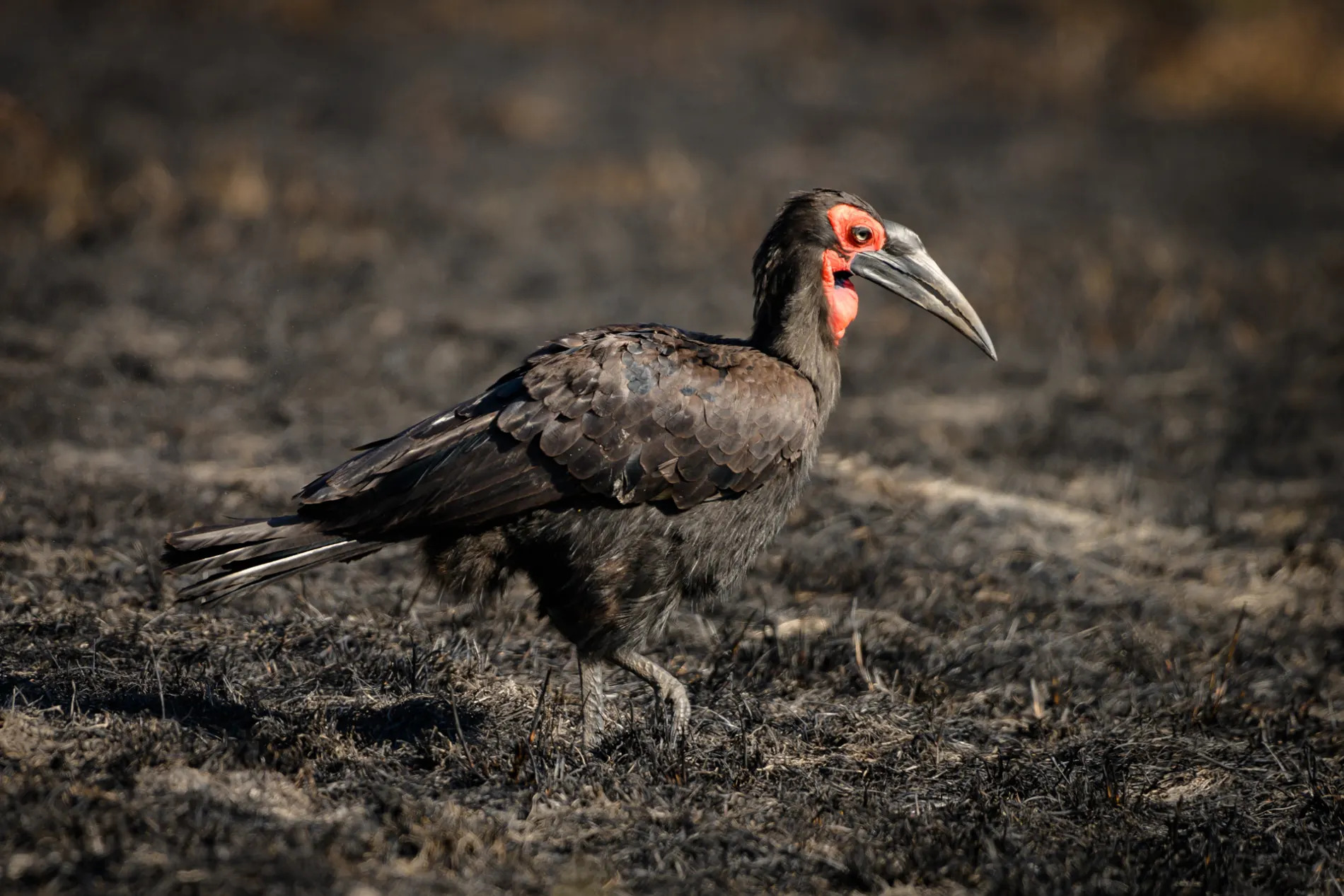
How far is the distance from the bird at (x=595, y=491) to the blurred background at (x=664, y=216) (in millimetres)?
1964

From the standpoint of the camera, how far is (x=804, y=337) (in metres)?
4.15

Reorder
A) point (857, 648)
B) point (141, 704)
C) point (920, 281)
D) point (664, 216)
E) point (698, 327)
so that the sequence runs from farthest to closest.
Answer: point (664, 216), point (698, 327), point (857, 648), point (920, 281), point (141, 704)

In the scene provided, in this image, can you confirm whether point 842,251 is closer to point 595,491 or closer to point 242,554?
point 595,491

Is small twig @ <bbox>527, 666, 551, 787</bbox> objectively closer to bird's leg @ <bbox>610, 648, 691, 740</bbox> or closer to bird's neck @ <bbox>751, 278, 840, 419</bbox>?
bird's leg @ <bbox>610, 648, 691, 740</bbox>

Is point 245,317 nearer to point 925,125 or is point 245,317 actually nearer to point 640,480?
point 640,480

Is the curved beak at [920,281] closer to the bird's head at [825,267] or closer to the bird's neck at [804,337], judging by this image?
the bird's head at [825,267]

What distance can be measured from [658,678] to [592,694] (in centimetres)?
21

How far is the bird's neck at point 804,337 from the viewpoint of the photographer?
4.14m

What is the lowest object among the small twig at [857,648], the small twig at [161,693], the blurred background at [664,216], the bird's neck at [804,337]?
the small twig at [161,693]

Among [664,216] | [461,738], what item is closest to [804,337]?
[461,738]


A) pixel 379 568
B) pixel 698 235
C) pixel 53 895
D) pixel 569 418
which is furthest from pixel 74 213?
pixel 53 895

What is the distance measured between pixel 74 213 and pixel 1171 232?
894 cm

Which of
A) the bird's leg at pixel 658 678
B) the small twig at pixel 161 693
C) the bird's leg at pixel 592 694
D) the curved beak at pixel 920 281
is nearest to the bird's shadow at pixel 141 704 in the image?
the small twig at pixel 161 693

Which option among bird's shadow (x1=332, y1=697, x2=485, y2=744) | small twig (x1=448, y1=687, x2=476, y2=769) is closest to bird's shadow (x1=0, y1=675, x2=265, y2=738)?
bird's shadow (x1=332, y1=697, x2=485, y2=744)
